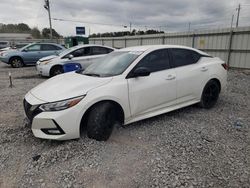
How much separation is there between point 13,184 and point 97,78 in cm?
194

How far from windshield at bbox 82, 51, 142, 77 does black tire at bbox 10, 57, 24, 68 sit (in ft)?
35.8

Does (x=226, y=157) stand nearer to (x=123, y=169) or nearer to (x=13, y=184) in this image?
(x=123, y=169)

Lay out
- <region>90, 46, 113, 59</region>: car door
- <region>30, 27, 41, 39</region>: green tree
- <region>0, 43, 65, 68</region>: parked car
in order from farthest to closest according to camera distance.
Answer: <region>30, 27, 41, 39</region>: green tree
<region>0, 43, 65, 68</region>: parked car
<region>90, 46, 113, 59</region>: car door

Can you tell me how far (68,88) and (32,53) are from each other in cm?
1147

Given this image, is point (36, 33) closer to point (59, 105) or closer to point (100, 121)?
point (59, 105)

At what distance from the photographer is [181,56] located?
15.3 feet

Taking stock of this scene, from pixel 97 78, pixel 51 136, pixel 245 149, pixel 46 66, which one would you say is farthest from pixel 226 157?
pixel 46 66

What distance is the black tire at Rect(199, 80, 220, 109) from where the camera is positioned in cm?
501

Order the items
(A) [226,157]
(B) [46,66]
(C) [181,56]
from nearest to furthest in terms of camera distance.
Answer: (A) [226,157] → (C) [181,56] → (B) [46,66]

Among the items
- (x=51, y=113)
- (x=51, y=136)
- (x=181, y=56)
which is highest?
(x=181, y=56)

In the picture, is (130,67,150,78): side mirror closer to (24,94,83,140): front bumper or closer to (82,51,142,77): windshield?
(82,51,142,77): windshield

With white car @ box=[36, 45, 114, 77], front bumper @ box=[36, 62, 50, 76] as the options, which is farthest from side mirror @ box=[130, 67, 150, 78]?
front bumper @ box=[36, 62, 50, 76]

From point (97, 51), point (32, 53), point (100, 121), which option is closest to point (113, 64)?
point (100, 121)

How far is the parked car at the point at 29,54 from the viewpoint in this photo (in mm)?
13406
